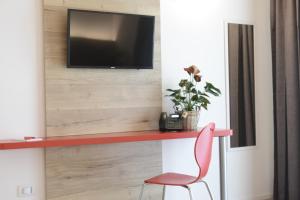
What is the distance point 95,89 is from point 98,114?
201 mm

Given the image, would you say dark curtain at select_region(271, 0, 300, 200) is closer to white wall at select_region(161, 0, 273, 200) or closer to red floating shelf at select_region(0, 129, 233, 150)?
white wall at select_region(161, 0, 273, 200)

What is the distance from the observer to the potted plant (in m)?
2.93

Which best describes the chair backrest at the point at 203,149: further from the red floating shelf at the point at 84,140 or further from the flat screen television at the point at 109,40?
the flat screen television at the point at 109,40

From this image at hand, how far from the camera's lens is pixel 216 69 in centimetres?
337

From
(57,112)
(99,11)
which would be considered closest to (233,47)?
(99,11)

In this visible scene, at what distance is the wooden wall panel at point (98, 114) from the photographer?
2.70 m

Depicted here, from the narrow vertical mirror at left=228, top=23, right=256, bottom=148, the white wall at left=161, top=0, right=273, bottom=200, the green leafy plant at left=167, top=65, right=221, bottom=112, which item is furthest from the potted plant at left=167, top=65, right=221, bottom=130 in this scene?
the narrow vertical mirror at left=228, top=23, right=256, bottom=148

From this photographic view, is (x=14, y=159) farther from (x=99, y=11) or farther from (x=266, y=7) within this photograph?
(x=266, y=7)

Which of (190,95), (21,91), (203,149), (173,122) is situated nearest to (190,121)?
(173,122)

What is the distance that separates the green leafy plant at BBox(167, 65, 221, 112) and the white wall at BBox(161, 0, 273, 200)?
117 millimetres

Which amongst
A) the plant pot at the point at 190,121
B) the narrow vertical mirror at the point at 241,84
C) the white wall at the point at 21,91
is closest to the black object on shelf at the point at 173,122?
the plant pot at the point at 190,121

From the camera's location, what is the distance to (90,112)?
9.25ft

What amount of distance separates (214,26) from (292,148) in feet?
4.46

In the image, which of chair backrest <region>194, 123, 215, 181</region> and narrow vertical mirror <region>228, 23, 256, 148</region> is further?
narrow vertical mirror <region>228, 23, 256, 148</region>
